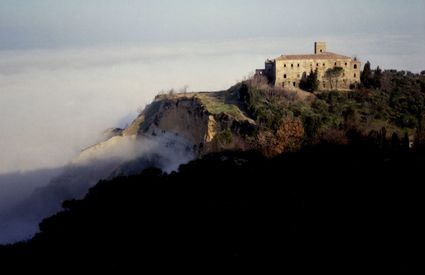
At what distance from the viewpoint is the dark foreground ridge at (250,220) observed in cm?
1864

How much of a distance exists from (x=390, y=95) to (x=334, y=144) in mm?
16324


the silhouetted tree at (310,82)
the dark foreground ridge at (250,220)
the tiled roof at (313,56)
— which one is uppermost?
the tiled roof at (313,56)

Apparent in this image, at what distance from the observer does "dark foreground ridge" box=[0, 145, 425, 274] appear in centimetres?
1864

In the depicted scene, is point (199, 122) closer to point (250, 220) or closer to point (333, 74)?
point (333, 74)

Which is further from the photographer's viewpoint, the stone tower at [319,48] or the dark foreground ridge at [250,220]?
the stone tower at [319,48]

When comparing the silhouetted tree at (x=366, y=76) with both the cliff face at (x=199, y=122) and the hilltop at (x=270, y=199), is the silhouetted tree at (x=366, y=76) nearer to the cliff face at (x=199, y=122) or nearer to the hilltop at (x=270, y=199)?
the hilltop at (x=270, y=199)

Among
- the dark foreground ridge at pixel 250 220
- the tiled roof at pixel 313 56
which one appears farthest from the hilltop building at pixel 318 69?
the dark foreground ridge at pixel 250 220

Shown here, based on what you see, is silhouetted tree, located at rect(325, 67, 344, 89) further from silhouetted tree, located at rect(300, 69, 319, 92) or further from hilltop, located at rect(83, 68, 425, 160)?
hilltop, located at rect(83, 68, 425, 160)

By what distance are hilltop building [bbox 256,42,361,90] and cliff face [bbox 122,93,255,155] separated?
583cm

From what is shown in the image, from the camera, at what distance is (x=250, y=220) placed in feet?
73.6

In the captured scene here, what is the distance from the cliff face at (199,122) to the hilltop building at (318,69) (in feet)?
19.1

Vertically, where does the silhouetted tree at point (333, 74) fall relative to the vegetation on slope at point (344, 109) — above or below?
above

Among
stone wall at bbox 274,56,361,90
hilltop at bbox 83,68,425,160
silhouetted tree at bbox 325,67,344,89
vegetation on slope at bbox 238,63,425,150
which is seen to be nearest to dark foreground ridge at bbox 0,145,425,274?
hilltop at bbox 83,68,425,160

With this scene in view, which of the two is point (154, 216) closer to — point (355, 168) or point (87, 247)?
point (87, 247)
